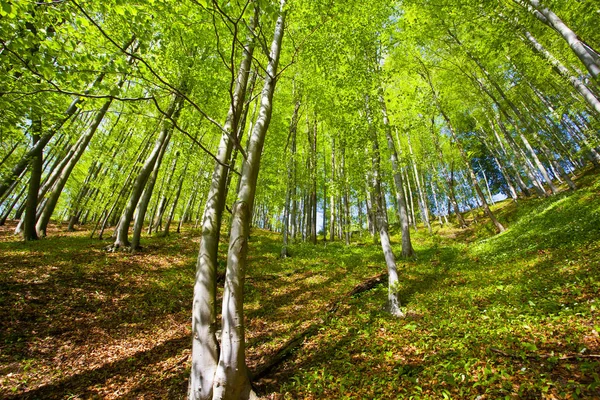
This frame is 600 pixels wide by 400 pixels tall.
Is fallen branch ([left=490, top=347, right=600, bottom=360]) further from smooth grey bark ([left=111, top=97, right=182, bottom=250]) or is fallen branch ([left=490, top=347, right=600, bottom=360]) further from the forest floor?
smooth grey bark ([left=111, top=97, right=182, bottom=250])

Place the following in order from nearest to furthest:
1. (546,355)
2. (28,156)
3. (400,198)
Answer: (546,355) < (28,156) < (400,198)

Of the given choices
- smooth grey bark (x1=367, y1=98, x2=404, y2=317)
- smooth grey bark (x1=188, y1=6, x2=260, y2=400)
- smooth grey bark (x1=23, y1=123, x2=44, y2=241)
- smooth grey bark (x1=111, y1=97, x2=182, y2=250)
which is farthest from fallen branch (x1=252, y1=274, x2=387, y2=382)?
smooth grey bark (x1=23, y1=123, x2=44, y2=241)

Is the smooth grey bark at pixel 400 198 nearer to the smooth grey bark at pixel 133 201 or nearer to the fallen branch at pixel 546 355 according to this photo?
the fallen branch at pixel 546 355

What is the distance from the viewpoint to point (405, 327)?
5.48 meters

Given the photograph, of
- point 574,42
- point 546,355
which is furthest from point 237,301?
point 574,42

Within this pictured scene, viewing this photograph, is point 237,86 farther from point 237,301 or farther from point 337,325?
point 337,325

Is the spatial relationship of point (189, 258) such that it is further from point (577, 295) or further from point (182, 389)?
point (577, 295)

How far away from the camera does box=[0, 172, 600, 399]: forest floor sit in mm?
3746

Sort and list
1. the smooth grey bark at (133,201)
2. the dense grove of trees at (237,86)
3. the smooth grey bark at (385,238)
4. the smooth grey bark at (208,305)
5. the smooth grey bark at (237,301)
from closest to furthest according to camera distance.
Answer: the smooth grey bark at (237,301) → the smooth grey bark at (208,305) → the dense grove of trees at (237,86) → the smooth grey bark at (385,238) → the smooth grey bark at (133,201)

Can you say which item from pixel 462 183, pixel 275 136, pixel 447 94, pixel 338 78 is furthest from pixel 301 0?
pixel 462 183

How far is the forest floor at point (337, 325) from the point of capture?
3746 mm

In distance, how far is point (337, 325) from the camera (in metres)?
6.13

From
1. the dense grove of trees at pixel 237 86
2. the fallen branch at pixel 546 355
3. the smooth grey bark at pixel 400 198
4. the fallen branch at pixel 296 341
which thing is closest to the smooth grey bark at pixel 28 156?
the dense grove of trees at pixel 237 86

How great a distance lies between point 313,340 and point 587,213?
11.1 metres
